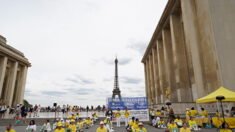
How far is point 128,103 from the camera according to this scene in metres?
19.5

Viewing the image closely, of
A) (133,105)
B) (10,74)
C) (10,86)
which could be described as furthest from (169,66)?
(10,74)

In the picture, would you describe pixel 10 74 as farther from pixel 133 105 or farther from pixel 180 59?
pixel 180 59

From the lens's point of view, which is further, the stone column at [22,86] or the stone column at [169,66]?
the stone column at [22,86]

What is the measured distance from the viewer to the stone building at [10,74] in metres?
36.8

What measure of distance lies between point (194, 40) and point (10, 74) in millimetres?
42261

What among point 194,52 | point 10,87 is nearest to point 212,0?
point 194,52

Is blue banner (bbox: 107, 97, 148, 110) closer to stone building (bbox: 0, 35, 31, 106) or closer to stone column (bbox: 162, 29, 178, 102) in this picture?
stone column (bbox: 162, 29, 178, 102)

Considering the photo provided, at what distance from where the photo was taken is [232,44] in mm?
15688

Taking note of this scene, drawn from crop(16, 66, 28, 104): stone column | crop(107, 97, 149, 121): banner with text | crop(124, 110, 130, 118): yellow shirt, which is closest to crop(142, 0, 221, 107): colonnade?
crop(107, 97, 149, 121): banner with text

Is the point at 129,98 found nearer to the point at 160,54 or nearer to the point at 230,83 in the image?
the point at 230,83

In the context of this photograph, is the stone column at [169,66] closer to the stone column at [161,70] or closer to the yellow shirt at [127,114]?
the stone column at [161,70]

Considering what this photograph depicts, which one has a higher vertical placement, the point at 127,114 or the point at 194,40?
the point at 194,40

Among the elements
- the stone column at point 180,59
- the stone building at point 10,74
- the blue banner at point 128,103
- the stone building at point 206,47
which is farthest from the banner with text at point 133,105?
the stone building at point 10,74

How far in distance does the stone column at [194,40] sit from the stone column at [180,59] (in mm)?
3943
